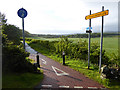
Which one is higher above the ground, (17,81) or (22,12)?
(22,12)

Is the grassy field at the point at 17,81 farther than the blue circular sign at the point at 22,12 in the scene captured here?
No

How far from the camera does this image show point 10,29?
7.86m

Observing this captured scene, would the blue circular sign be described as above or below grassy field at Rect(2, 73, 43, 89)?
above

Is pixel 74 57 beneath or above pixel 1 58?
beneath

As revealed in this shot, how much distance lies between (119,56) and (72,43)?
583cm

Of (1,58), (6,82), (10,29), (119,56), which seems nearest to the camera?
(6,82)

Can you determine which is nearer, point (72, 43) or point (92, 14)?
point (92, 14)

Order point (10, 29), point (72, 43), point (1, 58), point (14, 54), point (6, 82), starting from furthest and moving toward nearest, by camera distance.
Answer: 1. point (72, 43)
2. point (10, 29)
3. point (14, 54)
4. point (1, 58)
5. point (6, 82)

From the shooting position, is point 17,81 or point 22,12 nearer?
point 17,81

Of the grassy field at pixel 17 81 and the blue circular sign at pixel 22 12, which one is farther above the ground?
the blue circular sign at pixel 22 12

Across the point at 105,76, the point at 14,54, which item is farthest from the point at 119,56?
the point at 14,54

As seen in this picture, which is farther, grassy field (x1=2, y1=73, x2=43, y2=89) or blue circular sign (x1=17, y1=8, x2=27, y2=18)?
blue circular sign (x1=17, y1=8, x2=27, y2=18)

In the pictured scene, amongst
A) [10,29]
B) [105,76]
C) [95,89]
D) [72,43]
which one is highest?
[10,29]

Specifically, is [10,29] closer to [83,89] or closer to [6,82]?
[6,82]
